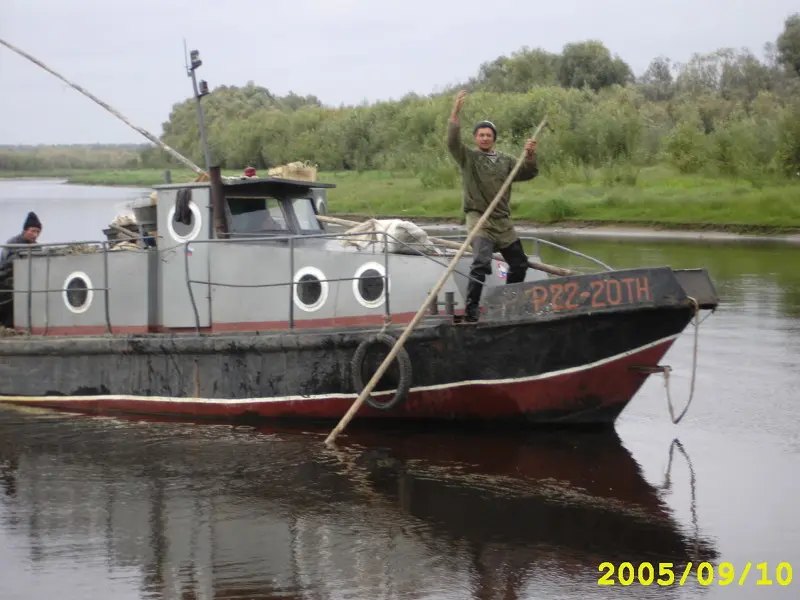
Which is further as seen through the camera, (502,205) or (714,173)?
(714,173)

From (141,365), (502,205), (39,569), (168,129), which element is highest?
(168,129)

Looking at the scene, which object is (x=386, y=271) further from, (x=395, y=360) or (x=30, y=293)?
(x=30, y=293)

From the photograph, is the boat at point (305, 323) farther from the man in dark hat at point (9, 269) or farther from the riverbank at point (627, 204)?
the riverbank at point (627, 204)

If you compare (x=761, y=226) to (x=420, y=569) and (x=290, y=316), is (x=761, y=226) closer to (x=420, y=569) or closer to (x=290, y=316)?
(x=290, y=316)

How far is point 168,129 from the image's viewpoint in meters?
73.0

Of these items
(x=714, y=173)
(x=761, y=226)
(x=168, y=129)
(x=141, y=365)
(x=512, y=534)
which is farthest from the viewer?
(x=168, y=129)

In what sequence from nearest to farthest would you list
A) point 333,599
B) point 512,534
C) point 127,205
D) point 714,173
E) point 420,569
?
point 333,599, point 420,569, point 512,534, point 127,205, point 714,173

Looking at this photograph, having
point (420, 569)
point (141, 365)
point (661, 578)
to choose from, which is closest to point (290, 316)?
point (141, 365)

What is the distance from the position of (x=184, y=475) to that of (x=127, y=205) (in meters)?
4.31

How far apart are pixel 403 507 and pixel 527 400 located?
6.77 feet

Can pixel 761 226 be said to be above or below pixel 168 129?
below

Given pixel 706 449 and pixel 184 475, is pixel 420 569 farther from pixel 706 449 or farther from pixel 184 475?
pixel 706 449

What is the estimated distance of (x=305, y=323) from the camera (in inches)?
429

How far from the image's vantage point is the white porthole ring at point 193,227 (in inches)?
449
